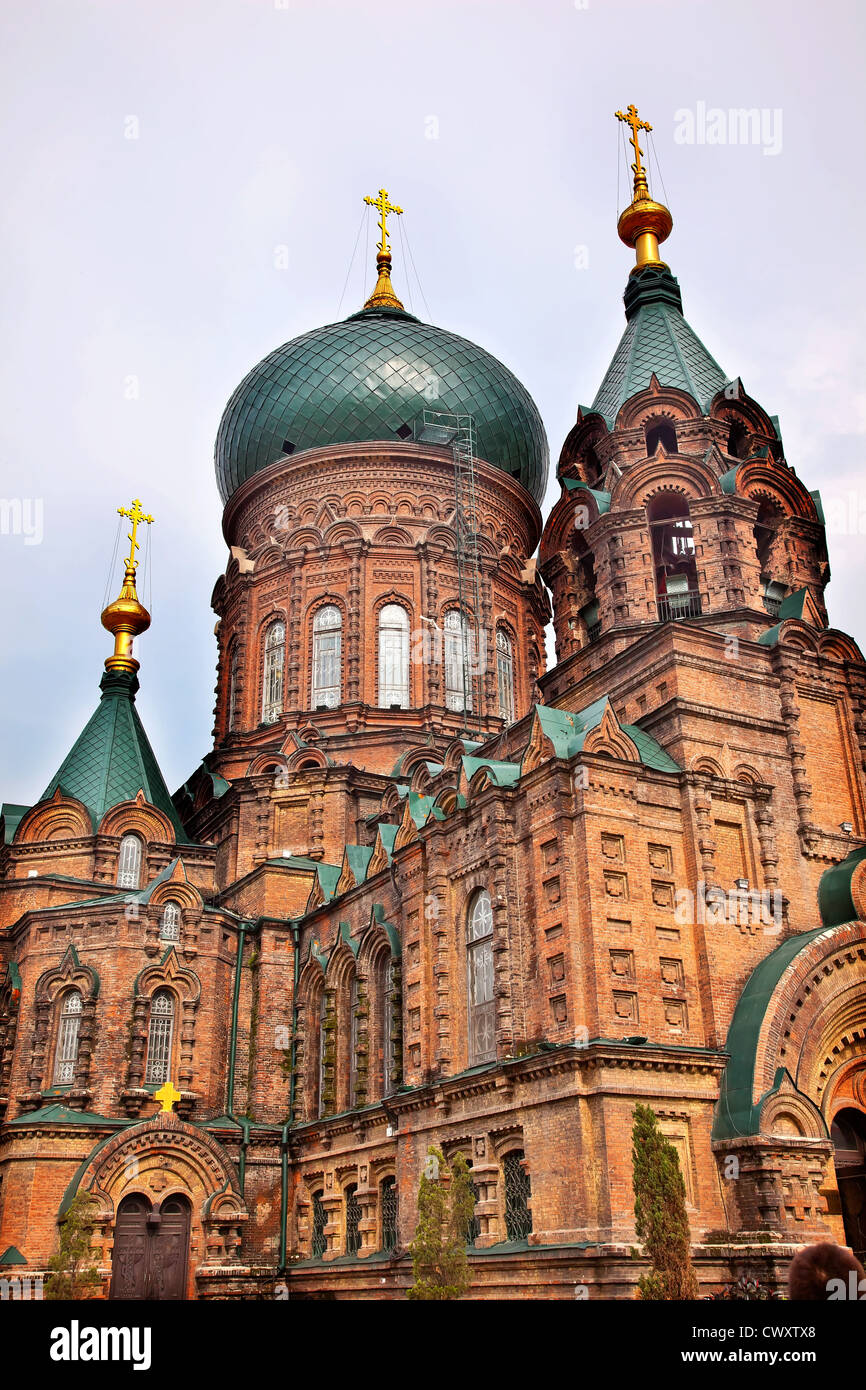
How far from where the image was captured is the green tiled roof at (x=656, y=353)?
20688mm

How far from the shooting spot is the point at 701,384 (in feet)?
67.5

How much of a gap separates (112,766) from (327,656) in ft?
17.0

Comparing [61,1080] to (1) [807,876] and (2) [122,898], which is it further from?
(1) [807,876]

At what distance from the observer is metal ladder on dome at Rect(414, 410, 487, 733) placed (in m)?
27.4

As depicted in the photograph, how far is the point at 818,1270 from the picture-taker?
11.8ft

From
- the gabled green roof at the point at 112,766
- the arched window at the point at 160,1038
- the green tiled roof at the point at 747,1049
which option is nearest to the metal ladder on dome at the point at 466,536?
the gabled green roof at the point at 112,766

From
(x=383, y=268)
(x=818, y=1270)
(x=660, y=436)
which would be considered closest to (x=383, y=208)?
(x=383, y=268)

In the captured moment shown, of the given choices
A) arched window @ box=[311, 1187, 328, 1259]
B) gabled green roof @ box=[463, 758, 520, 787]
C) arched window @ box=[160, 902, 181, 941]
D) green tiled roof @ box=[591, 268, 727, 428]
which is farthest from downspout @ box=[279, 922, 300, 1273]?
green tiled roof @ box=[591, 268, 727, 428]

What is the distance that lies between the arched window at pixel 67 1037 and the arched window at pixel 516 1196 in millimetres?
Answer: 8368

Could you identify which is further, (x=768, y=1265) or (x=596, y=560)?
(x=596, y=560)

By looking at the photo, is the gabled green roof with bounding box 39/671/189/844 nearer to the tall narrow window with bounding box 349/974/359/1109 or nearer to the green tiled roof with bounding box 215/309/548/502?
the tall narrow window with bounding box 349/974/359/1109

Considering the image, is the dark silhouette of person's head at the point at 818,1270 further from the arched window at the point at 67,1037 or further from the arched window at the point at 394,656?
the arched window at the point at 394,656
